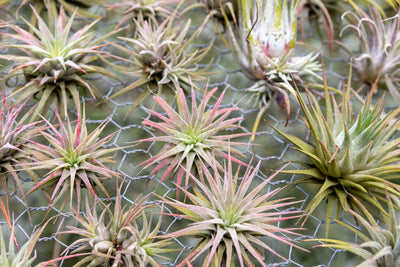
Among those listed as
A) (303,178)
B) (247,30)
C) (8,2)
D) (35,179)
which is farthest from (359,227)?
(8,2)

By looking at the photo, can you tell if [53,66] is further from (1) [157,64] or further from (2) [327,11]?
(2) [327,11]

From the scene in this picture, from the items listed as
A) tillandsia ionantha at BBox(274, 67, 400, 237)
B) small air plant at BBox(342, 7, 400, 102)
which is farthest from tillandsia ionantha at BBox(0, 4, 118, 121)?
small air plant at BBox(342, 7, 400, 102)

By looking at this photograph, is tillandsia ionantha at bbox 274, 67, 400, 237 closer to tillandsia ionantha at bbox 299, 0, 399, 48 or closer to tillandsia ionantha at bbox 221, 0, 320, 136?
tillandsia ionantha at bbox 221, 0, 320, 136

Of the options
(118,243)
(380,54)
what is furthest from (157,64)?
(380,54)

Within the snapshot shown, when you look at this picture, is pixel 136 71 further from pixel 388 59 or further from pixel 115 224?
pixel 388 59

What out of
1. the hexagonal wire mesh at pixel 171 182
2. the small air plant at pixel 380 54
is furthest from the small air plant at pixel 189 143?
the small air plant at pixel 380 54

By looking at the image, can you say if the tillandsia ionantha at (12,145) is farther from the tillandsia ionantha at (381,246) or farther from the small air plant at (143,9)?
the tillandsia ionantha at (381,246)
